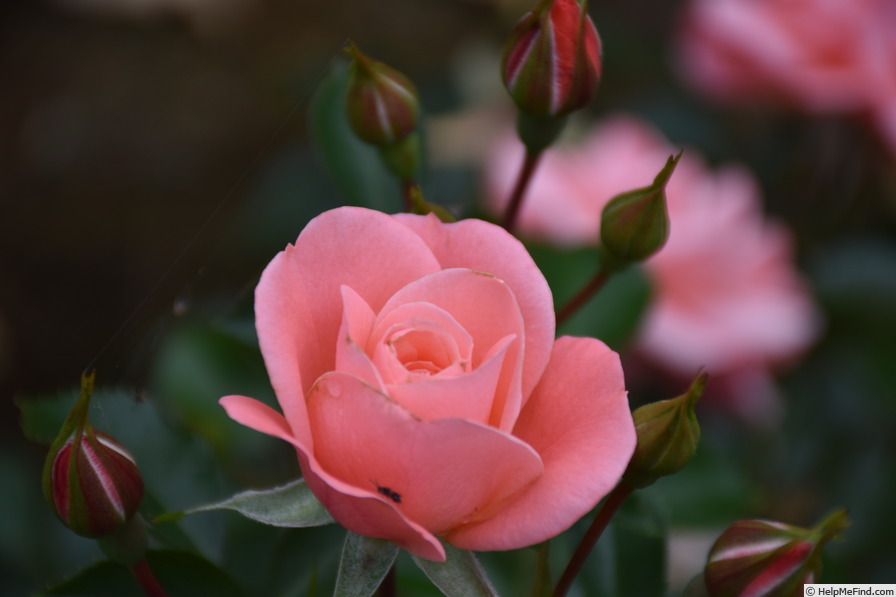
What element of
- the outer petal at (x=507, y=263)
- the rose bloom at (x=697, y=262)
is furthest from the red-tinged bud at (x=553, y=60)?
the rose bloom at (x=697, y=262)

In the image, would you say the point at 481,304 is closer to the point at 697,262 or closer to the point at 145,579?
the point at 145,579

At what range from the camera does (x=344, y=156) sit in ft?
2.78

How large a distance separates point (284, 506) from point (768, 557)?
26 cm

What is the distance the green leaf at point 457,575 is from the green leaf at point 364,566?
2 cm

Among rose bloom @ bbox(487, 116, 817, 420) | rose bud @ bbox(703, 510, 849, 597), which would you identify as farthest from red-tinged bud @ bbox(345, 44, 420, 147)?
rose bloom @ bbox(487, 116, 817, 420)

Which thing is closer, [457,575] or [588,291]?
[457,575]

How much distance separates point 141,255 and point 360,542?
172 cm

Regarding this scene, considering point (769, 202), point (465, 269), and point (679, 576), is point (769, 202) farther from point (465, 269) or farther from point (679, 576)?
point (465, 269)

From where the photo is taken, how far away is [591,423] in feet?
1.49

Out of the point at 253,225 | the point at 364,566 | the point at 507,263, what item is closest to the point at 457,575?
the point at 364,566

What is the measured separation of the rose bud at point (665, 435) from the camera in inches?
19.7

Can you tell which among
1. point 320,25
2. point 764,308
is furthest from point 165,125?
point 764,308

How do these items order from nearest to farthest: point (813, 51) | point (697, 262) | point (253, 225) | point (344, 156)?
point (344, 156), point (697, 262), point (813, 51), point (253, 225)

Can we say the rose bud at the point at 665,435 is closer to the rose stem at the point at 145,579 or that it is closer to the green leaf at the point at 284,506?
the green leaf at the point at 284,506
